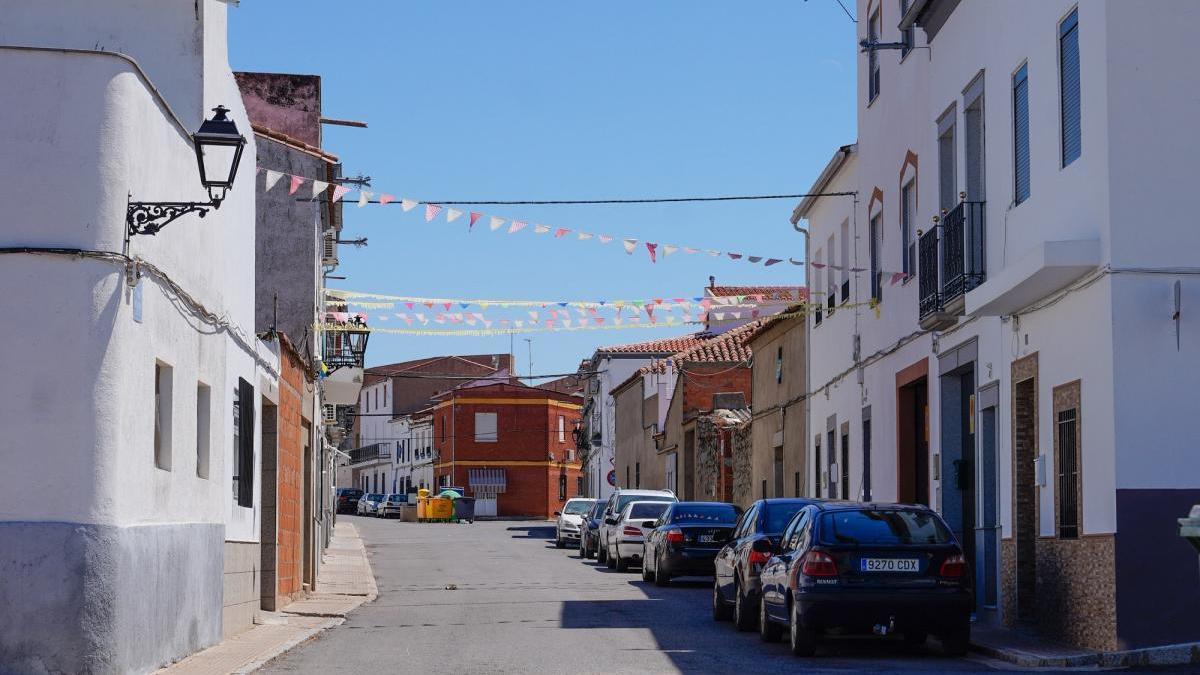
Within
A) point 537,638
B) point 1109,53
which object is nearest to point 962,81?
point 1109,53

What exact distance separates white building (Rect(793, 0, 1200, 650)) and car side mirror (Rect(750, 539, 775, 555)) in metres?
2.66

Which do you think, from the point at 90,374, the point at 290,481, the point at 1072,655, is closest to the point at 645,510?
the point at 290,481

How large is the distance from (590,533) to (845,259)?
524 inches

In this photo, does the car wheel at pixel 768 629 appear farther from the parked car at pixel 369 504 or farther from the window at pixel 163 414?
the parked car at pixel 369 504

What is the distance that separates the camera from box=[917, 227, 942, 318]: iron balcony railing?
838 inches

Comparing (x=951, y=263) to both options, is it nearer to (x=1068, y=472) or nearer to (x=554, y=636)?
(x=1068, y=472)

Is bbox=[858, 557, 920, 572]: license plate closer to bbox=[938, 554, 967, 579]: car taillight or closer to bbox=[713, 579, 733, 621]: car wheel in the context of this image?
bbox=[938, 554, 967, 579]: car taillight

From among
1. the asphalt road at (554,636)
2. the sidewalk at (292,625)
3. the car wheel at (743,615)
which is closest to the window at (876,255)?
the asphalt road at (554,636)

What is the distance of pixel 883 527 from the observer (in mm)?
16031

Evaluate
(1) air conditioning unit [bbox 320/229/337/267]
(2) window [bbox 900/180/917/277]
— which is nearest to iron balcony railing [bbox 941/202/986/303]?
(2) window [bbox 900/180/917/277]

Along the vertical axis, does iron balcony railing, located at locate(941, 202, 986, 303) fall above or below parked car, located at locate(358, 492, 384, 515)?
above

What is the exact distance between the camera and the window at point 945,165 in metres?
22.0

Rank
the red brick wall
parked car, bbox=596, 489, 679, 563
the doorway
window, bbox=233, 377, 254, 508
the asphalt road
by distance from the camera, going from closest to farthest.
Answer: the asphalt road, the doorway, window, bbox=233, 377, 254, 508, the red brick wall, parked car, bbox=596, 489, 679, 563

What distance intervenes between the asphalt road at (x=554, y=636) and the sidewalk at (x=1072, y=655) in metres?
0.28
